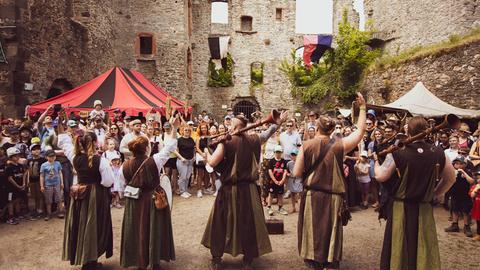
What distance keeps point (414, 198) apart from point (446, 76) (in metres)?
10.9

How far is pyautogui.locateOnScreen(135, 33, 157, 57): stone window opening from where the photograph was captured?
18.6 meters

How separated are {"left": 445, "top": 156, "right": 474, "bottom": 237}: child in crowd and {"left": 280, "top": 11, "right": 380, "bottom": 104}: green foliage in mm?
13125

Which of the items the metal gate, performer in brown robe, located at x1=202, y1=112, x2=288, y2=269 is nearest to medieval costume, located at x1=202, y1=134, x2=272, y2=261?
performer in brown robe, located at x1=202, y1=112, x2=288, y2=269

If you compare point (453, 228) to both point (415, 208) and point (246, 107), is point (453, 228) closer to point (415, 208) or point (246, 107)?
point (415, 208)

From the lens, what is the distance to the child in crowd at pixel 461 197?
19.5 feet

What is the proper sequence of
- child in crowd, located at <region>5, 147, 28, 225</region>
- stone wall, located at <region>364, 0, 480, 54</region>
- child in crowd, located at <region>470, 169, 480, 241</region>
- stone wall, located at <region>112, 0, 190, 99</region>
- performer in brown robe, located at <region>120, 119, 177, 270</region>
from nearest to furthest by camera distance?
performer in brown robe, located at <region>120, 119, 177, 270</region>, child in crowd, located at <region>470, 169, 480, 241</region>, child in crowd, located at <region>5, 147, 28, 225</region>, stone wall, located at <region>364, 0, 480, 54</region>, stone wall, located at <region>112, 0, 190, 99</region>

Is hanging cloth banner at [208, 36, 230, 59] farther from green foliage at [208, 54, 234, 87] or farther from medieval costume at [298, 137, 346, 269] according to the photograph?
medieval costume at [298, 137, 346, 269]

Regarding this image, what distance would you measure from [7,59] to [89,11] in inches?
211

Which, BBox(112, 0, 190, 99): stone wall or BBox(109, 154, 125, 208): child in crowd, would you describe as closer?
BBox(109, 154, 125, 208): child in crowd

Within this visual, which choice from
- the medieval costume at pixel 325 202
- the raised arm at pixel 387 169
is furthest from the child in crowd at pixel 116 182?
the raised arm at pixel 387 169

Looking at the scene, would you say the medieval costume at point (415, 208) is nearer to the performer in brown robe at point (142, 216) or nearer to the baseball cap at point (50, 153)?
the performer in brown robe at point (142, 216)

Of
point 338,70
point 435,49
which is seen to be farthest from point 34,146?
Answer: point 338,70

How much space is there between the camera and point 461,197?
19.9 feet

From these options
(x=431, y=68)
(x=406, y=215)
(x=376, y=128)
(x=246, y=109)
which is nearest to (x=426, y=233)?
(x=406, y=215)
